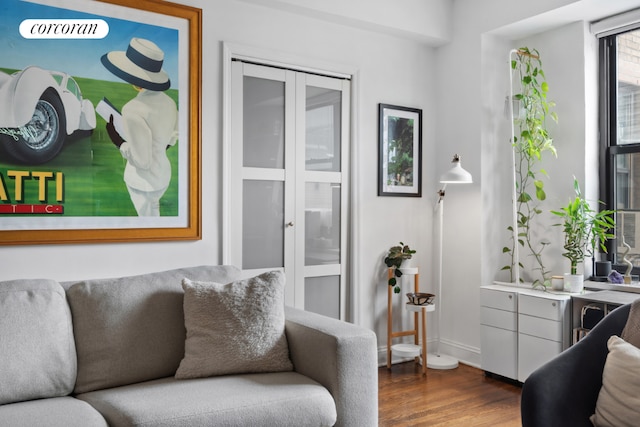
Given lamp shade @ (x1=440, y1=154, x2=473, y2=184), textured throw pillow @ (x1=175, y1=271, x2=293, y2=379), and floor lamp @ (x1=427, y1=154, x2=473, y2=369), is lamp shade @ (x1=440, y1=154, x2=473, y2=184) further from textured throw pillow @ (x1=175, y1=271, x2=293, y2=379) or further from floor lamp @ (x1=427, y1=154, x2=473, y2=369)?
textured throw pillow @ (x1=175, y1=271, x2=293, y2=379)

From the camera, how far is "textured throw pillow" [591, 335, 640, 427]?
68.6 inches

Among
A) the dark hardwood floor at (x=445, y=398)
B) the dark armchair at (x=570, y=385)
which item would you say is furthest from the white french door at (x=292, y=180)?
the dark armchair at (x=570, y=385)

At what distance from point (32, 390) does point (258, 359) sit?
888 mm

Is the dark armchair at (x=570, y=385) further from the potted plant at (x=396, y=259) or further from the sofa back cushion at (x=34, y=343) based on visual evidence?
the potted plant at (x=396, y=259)

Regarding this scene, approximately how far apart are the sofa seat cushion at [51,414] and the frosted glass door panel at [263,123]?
1.78m

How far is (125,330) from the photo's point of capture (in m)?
2.48

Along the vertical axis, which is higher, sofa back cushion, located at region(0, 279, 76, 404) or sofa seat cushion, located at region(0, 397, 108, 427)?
sofa back cushion, located at region(0, 279, 76, 404)

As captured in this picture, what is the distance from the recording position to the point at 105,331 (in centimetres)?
245

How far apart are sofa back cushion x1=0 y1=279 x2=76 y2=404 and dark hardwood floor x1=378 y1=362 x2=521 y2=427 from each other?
63.1 inches

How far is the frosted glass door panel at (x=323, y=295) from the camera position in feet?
12.3

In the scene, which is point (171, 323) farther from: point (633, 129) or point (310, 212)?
point (633, 129)

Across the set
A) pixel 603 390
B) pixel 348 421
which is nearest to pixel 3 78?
pixel 348 421

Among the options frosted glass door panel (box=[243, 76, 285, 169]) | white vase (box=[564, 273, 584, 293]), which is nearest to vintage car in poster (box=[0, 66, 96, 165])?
frosted glass door panel (box=[243, 76, 285, 169])

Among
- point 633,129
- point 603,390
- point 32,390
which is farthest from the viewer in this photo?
point 633,129
